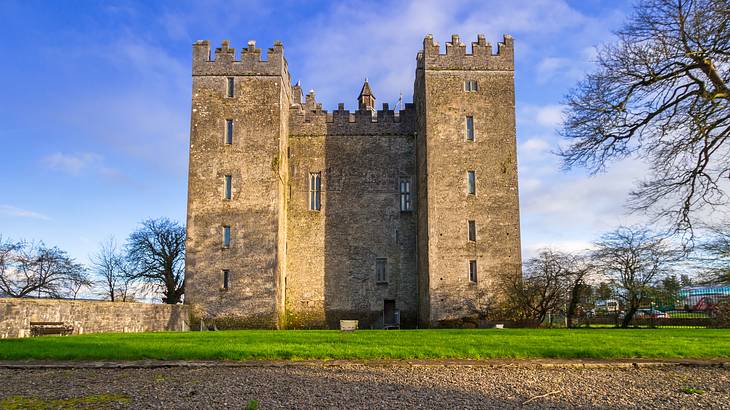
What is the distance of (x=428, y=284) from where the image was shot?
81.5ft

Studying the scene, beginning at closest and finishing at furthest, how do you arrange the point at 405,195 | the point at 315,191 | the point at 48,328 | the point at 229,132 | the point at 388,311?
the point at 48,328, the point at 229,132, the point at 388,311, the point at 405,195, the point at 315,191

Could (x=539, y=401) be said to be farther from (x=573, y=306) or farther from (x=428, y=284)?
(x=573, y=306)

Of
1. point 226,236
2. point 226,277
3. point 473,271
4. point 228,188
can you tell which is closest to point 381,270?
point 473,271

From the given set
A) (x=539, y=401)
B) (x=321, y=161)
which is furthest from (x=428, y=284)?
(x=539, y=401)

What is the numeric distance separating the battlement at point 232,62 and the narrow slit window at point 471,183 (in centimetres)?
948

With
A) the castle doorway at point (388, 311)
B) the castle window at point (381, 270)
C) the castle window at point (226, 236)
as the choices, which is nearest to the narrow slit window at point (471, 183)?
the castle window at point (381, 270)

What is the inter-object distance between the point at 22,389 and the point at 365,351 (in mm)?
4964

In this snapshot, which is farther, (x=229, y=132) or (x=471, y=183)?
(x=229, y=132)

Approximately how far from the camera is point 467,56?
26531mm

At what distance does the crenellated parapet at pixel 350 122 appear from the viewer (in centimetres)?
2908

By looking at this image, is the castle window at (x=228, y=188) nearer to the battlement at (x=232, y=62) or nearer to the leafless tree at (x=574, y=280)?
the battlement at (x=232, y=62)

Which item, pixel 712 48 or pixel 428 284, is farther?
pixel 428 284

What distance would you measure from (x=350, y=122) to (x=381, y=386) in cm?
2303

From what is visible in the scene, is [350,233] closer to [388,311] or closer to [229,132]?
[388,311]
